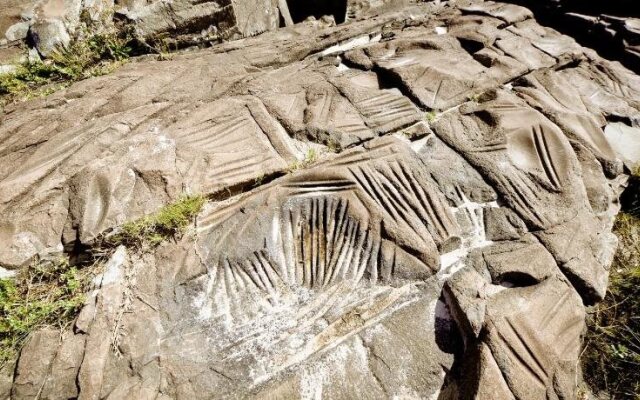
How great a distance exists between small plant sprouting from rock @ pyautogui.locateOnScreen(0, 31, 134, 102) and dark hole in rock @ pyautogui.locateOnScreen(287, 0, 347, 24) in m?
2.91

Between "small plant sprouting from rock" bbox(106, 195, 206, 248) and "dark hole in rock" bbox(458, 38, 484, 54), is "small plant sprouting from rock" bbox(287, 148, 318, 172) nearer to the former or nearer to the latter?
"small plant sprouting from rock" bbox(106, 195, 206, 248)

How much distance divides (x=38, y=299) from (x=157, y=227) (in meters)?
0.82

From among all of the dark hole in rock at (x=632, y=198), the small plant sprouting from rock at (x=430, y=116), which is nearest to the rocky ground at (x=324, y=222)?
the small plant sprouting from rock at (x=430, y=116)

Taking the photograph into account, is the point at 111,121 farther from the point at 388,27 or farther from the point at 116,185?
the point at 388,27

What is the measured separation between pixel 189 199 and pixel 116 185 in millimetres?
525

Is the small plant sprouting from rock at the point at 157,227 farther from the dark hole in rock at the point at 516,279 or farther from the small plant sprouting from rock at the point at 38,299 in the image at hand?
the dark hole in rock at the point at 516,279

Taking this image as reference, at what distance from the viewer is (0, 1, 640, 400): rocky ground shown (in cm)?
210

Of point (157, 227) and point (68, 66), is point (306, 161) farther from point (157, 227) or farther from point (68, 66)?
point (68, 66)

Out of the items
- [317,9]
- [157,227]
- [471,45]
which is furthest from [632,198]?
[317,9]

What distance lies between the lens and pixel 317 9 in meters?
6.04

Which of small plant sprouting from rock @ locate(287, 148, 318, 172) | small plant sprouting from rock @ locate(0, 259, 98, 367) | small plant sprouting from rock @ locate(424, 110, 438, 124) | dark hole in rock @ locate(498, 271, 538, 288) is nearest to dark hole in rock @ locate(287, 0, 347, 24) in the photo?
small plant sprouting from rock @ locate(424, 110, 438, 124)

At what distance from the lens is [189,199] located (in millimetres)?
2691

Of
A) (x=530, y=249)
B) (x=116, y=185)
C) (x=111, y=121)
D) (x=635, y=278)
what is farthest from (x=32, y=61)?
(x=635, y=278)

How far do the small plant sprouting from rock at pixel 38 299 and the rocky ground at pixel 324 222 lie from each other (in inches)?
3.3
